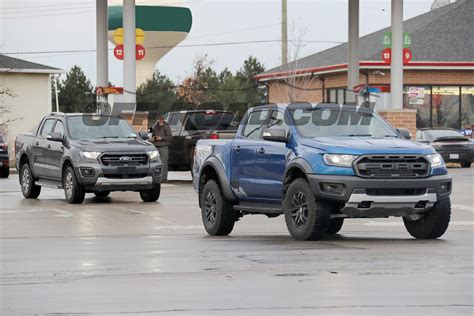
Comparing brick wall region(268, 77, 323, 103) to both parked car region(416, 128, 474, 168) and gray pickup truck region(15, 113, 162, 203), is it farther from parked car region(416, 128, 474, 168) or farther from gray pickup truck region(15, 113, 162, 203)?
gray pickup truck region(15, 113, 162, 203)

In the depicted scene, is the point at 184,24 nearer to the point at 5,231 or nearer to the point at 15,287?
the point at 5,231

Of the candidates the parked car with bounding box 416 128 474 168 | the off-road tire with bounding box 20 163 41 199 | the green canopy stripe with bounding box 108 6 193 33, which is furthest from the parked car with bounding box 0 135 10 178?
→ the green canopy stripe with bounding box 108 6 193 33

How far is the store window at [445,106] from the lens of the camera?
54719mm

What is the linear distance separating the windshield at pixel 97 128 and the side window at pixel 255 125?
27.7ft

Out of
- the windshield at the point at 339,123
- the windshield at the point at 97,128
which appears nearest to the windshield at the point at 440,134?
the windshield at the point at 97,128

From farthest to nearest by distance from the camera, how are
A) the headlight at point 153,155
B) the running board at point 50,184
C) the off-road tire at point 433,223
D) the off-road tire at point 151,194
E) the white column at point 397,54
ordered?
the white column at point 397,54, the running board at point 50,184, the off-road tire at point 151,194, the headlight at point 153,155, the off-road tire at point 433,223

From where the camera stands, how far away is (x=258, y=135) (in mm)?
16672

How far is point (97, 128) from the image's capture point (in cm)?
2542

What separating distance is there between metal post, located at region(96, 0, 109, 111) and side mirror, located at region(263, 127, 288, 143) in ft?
75.9

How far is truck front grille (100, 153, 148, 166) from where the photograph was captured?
2394 centimetres

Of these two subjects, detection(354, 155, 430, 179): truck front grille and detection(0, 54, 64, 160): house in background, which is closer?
detection(354, 155, 430, 179): truck front grille

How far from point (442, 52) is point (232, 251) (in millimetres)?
41661

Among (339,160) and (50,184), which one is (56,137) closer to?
Result: (50,184)

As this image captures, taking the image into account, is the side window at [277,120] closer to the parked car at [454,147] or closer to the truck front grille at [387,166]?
the truck front grille at [387,166]
